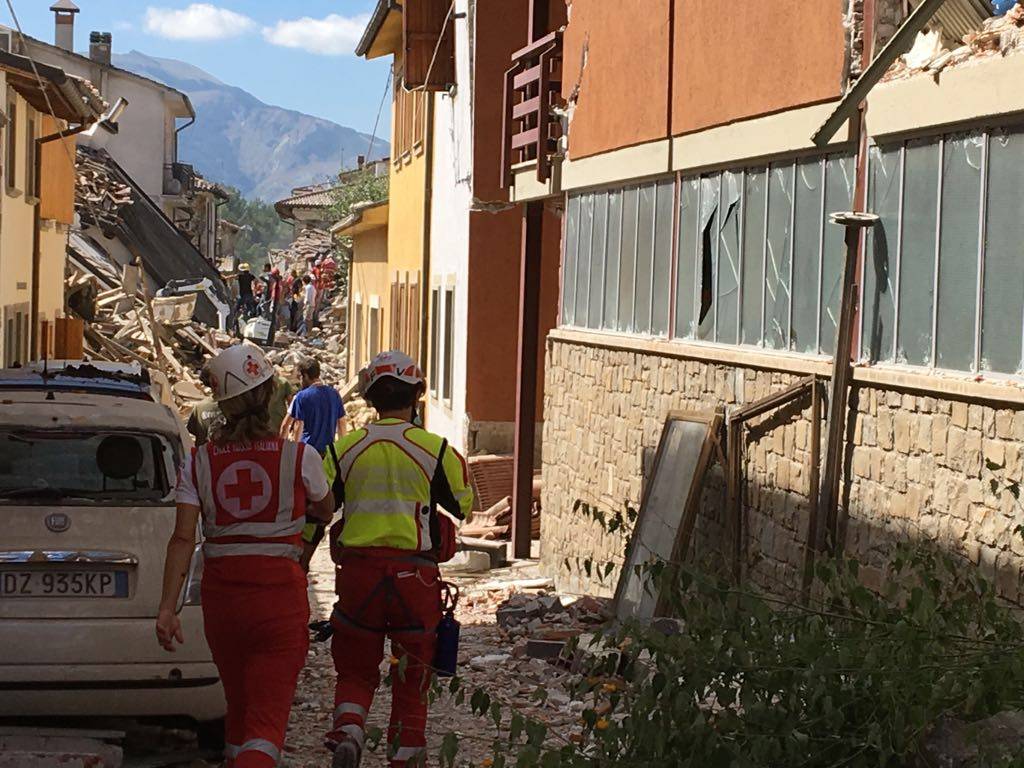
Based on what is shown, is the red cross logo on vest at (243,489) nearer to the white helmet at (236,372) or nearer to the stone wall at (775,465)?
the white helmet at (236,372)

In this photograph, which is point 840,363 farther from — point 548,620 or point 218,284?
point 218,284

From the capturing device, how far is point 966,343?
8.89 m

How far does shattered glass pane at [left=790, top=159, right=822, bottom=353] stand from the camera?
11.1 meters

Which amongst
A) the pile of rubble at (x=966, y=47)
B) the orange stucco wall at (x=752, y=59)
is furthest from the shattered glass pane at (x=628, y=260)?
the pile of rubble at (x=966, y=47)

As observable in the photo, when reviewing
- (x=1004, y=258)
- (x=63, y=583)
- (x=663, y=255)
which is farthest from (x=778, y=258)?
(x=63, y=583)

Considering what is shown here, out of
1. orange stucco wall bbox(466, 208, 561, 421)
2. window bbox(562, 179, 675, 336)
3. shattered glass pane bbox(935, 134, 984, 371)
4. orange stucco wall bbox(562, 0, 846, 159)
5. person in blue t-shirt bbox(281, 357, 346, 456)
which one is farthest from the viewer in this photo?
orange stucco wall bbox(466, 208, 561, 421)

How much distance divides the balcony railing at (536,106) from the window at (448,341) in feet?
14.4

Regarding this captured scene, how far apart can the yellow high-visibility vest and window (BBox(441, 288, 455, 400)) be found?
16578 mm

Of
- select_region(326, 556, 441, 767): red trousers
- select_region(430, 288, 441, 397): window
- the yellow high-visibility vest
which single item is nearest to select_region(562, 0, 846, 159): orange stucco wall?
the yellow high-visibility vest

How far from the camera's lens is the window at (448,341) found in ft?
79.5

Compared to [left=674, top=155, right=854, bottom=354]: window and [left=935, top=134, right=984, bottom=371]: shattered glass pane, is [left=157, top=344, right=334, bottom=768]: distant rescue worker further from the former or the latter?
[left=674, top=155, right=854, bottom=354]: window

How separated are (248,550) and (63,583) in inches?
64.4

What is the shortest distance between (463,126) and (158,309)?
58.3 ft

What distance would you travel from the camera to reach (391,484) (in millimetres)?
7387
